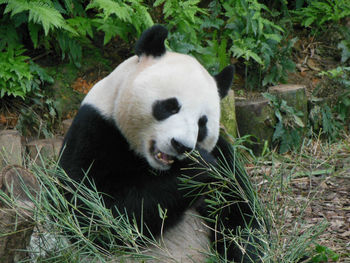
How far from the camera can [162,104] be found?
8.94 ft

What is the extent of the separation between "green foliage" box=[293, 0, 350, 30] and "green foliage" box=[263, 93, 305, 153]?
1.86m

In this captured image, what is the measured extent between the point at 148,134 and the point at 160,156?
5.9 inches

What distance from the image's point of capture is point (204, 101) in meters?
2.78

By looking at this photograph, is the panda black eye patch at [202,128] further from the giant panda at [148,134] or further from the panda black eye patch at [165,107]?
the panda black eye patch at [165,107]

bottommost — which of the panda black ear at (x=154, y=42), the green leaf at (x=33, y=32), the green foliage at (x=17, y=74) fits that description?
the green foliage at (x=17, y=74)

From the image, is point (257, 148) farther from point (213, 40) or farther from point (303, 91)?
point (213, 40)

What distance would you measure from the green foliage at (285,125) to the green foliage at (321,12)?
6.10 feet

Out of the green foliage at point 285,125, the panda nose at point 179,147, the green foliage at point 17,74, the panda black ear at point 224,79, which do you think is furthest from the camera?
the green foliage at point 285,125

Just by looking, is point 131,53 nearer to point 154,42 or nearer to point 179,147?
point 154,42

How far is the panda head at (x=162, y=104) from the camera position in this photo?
2693mm

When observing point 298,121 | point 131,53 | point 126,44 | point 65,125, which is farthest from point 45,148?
point 298,121

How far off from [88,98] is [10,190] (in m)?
0.97

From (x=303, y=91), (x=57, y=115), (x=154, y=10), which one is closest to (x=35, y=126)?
(x=57, y=115)

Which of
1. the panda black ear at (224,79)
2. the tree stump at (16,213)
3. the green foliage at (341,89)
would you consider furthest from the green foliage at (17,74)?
the green foliage at (341,89)
